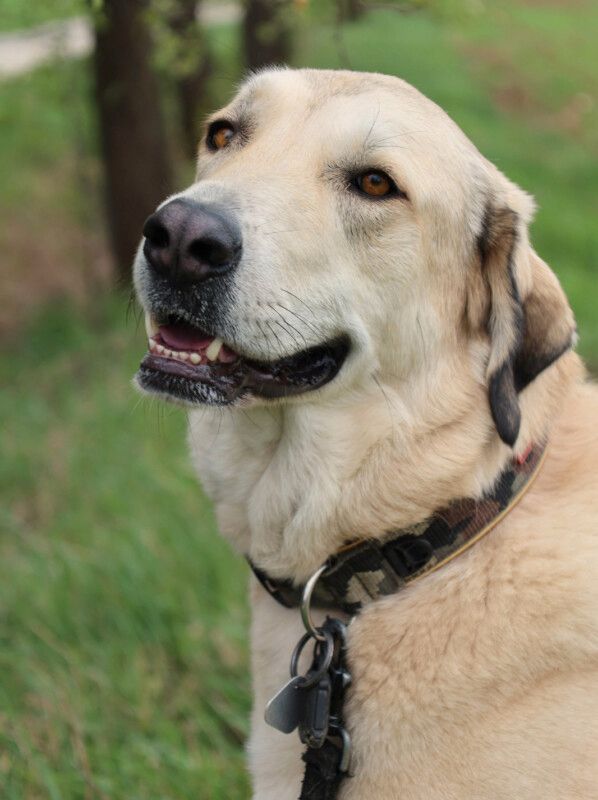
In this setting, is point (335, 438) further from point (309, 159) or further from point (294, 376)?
point (309, 159)

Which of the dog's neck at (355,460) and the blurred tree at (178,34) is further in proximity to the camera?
the blurred tree at (178,34)

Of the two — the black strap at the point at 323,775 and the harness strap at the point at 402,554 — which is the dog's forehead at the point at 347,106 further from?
the black strap at the point at 323,775

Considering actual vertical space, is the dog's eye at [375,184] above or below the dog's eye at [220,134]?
above

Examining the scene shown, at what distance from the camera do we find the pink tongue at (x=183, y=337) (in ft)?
8.19

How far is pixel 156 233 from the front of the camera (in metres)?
2.32

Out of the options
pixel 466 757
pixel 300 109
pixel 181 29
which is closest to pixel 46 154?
pixel 181 29

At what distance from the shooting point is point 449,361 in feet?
8.64

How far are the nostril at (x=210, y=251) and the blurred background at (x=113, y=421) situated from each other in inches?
29.7

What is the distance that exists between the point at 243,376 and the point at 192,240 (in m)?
0.40

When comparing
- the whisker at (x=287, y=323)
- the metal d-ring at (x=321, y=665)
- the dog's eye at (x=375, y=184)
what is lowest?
the metal d-ring at (x=321, y=665)

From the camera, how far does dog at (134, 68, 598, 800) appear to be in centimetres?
227

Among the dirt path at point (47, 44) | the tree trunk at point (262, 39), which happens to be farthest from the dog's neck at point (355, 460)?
the dirt path at point (47, 44)

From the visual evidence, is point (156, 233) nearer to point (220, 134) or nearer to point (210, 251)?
point (210, 251)

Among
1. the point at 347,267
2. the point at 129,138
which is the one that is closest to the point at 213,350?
the point at 347,267
